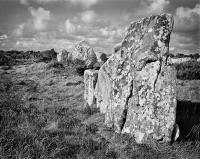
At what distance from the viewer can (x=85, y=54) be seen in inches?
877

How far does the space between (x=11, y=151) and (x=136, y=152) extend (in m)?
3.13

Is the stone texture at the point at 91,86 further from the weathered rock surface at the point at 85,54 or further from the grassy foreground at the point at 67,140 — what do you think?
the weathered rock surface at the point at 85,54

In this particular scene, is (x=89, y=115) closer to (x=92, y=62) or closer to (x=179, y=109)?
(x=179, y=109)

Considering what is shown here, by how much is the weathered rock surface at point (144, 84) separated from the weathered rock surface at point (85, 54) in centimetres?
1479

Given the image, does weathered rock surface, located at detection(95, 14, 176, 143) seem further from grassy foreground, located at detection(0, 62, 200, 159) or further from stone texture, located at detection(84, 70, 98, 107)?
stone texture, located at detection(84, 70, 98, 107)

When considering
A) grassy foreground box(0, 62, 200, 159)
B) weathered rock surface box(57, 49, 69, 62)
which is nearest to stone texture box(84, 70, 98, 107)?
grassy foreground box(0, 62, 200, 159)

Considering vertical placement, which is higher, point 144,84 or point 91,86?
point 144,84

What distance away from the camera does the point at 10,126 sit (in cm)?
608

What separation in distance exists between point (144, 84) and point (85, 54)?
1666cm

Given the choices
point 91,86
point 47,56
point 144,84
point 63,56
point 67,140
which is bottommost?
point 67,140

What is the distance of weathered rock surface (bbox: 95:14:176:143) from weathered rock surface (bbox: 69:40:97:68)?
1479 cm

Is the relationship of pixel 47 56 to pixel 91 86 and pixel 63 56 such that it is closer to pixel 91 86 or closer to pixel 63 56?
pixel 63 56

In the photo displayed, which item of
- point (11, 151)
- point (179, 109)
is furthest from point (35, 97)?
point (179, 109)

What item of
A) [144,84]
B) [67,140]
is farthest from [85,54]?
[67,140]
